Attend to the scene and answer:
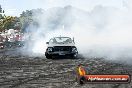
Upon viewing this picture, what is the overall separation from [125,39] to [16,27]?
7377 centimetres

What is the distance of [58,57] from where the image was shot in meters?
23.2

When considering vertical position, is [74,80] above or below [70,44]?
→ below

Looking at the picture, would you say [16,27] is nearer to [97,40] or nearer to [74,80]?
[97,40]

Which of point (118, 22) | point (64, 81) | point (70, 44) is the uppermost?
point (118, 22)

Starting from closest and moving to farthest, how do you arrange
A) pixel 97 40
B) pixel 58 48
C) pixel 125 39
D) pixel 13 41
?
pixel 58 48 < pixel 125 39 < pixel 97 40 < pixel 13 41

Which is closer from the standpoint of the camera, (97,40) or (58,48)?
(58,48)

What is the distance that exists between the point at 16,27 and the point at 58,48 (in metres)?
86.8

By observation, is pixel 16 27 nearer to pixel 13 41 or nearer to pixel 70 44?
pixel 13 41

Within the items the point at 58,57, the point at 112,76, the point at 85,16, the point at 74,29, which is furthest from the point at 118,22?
the point at 112,76

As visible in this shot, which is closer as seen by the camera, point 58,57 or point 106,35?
point 58,57

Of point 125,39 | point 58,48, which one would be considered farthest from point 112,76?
point 125,39

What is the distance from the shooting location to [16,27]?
107 m

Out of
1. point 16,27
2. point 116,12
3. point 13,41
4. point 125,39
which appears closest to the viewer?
point 125,39

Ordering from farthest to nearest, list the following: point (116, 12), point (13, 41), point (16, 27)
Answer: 1. point (16, 27)
2. point (13, 41)
3. point (116, 12)
